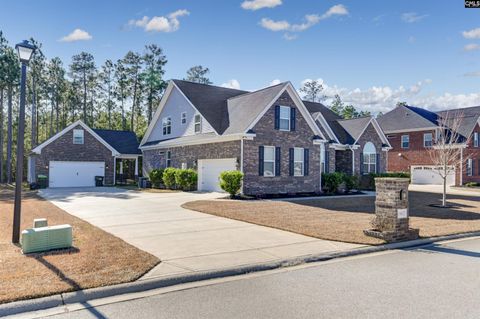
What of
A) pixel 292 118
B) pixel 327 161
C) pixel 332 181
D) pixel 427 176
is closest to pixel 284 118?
pixel 292 118

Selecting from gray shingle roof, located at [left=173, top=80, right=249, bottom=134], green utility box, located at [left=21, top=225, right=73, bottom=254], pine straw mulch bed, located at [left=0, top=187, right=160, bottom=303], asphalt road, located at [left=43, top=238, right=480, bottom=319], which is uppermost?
gray shingle roof, located at [left=173, top=80, right=249, bottom=134]

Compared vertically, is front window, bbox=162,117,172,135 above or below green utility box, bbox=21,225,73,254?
above

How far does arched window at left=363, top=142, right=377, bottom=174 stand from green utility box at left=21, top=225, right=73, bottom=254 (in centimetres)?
2438

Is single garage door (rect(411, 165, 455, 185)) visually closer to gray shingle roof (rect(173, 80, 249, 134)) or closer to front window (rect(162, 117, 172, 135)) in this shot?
gray shingle roof (rect(173, 80, 249, 134))

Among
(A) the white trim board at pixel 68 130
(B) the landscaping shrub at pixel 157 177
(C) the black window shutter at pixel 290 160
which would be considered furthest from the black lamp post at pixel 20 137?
(A) the white trim board at pixel 68 130

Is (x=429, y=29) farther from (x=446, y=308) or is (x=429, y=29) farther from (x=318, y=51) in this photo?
(x=446, y=308)

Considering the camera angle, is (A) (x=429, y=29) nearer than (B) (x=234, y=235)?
No

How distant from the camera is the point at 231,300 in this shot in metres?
5.00

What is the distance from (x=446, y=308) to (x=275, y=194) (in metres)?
15.4

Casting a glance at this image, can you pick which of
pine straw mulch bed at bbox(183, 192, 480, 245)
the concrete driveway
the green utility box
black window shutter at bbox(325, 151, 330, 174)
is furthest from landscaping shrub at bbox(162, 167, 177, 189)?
the green utility box

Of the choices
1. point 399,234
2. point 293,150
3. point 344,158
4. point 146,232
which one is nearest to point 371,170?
point 344,158

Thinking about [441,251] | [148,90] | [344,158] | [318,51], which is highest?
[148,90]

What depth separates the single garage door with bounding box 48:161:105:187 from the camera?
2867 centimetres

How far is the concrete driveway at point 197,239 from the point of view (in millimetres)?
6843
